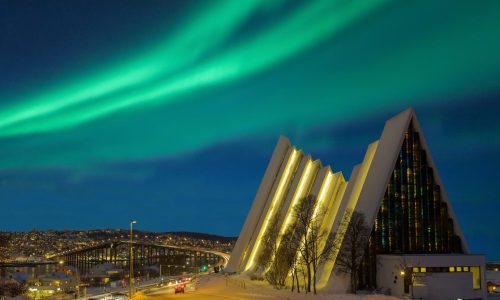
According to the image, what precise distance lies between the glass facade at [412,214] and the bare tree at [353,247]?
1360 millimetres

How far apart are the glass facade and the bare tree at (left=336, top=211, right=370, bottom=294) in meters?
1.36

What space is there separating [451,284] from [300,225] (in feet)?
49.2

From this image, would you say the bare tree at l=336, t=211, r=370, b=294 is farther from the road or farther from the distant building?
the road

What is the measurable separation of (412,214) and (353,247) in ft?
22.5

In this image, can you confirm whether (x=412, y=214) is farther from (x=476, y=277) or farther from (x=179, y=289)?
(x=179, y=289)

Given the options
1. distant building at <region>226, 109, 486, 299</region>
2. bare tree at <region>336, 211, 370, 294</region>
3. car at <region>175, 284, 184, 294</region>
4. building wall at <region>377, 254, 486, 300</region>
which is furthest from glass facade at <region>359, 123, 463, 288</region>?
car at <region>175, 284, 184, 294</region>

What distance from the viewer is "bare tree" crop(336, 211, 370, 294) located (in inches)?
1593

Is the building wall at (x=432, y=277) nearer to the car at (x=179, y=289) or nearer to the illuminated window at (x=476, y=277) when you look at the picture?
the illuminated window at (x=476, y=277)

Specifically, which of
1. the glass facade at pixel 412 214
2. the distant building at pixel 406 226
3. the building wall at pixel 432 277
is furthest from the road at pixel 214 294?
the glass facade at pixel 412 214

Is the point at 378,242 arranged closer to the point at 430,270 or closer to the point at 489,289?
the point at 430,270

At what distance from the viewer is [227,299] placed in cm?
3388

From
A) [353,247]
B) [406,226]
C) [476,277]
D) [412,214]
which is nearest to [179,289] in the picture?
[353,247]

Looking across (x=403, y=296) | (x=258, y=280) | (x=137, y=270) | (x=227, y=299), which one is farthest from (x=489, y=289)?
(x=137, y=270)

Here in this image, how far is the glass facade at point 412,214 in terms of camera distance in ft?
141
